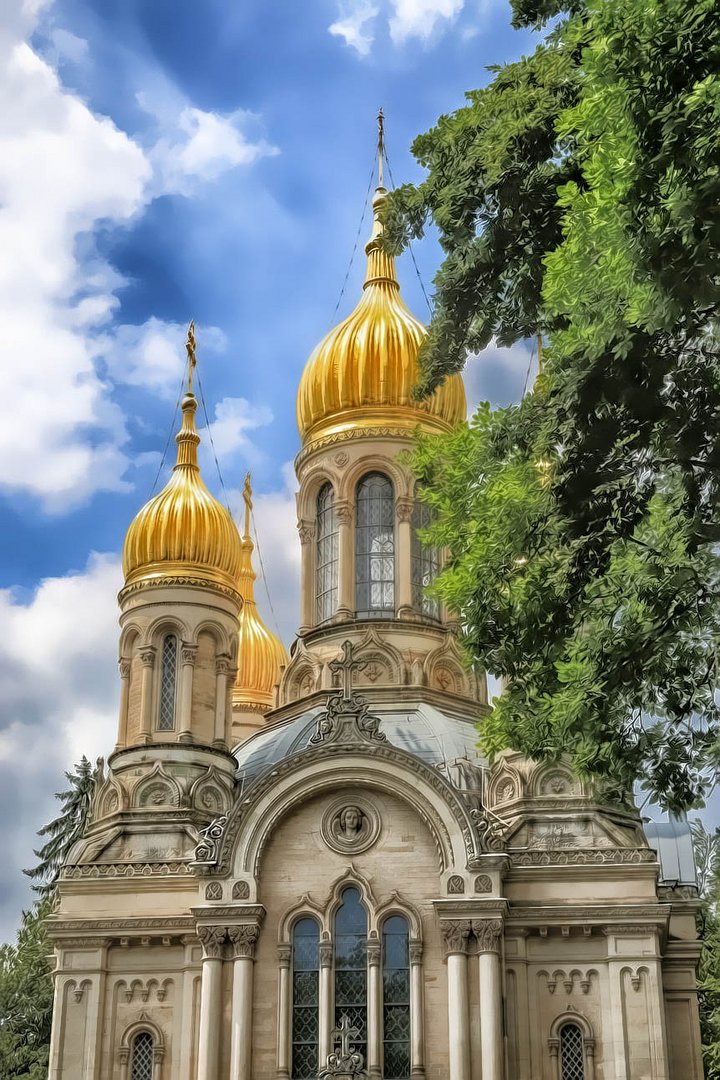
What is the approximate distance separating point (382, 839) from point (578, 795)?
3.78 meters

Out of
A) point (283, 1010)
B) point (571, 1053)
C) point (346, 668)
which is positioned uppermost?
point (346, 668)

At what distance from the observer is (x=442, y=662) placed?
103ft

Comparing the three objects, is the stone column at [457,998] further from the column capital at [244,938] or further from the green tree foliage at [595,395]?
the green tree foliage at [595,395]

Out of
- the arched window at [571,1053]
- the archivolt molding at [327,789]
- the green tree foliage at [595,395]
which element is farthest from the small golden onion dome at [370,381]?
the green tree foliage at [595,395]

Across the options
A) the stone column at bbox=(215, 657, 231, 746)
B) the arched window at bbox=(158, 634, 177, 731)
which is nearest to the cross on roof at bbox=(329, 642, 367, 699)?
the stone column at bbox=(215, 657, 231, 746)

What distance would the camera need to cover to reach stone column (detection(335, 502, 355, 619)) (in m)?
32.0

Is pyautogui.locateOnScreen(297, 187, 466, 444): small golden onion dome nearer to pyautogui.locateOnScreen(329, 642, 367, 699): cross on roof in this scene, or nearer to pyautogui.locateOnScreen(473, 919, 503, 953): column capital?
pyautogui.locateOnScreen(329, 642, 367, 699): cross on roof

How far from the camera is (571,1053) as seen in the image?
2483 centimetres

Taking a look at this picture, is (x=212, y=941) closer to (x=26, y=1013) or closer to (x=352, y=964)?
(x=352, y=964)

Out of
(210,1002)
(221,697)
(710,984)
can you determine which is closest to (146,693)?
(221,697)

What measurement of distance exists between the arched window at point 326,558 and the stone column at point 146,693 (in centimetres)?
407

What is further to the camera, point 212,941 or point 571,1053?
point 212,941

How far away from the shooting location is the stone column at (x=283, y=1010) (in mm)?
24547

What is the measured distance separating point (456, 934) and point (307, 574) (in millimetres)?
10741
